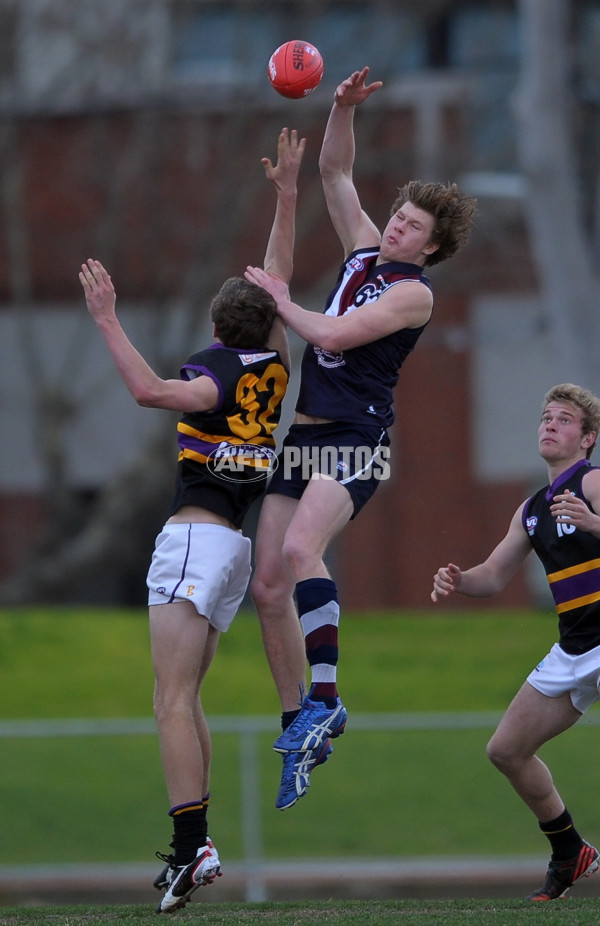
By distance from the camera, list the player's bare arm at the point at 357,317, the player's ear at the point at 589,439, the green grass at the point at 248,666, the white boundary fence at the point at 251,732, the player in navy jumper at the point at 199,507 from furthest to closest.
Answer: the green grass at the point at 248,666 < the white boundary fence at the point at 251,732 < the player's ear at the point at 589,439 < the player's bare arm at the point at 357,317 < the player in navy jumper at the point at 199,507

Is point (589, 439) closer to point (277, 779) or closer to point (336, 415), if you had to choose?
point (336, 415)

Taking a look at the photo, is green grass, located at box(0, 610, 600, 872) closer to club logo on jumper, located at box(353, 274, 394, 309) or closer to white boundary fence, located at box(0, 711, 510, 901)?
white boundary fence, located at box(0, 711, 510, 901)

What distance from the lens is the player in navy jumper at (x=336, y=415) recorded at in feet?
17.6

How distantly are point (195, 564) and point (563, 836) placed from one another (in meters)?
1.94

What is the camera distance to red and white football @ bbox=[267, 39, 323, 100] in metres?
5.75

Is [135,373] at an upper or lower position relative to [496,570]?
upper

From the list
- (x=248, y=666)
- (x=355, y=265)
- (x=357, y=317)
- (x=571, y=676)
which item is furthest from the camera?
(x=248, y=666)

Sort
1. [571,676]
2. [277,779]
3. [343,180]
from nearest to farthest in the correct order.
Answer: [571,676] < [343,180] < [277,779]

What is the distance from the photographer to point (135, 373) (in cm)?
515

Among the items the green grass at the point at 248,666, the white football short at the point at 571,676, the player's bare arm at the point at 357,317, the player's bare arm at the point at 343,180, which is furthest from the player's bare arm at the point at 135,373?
the green grass at the point at 248,666

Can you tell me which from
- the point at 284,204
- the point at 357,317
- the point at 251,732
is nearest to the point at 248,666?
the point at 251,732

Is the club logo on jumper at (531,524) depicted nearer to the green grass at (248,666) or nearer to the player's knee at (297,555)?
the player's knee at (297,555)

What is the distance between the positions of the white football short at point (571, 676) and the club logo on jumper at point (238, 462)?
1364mm

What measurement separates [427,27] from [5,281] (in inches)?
233
